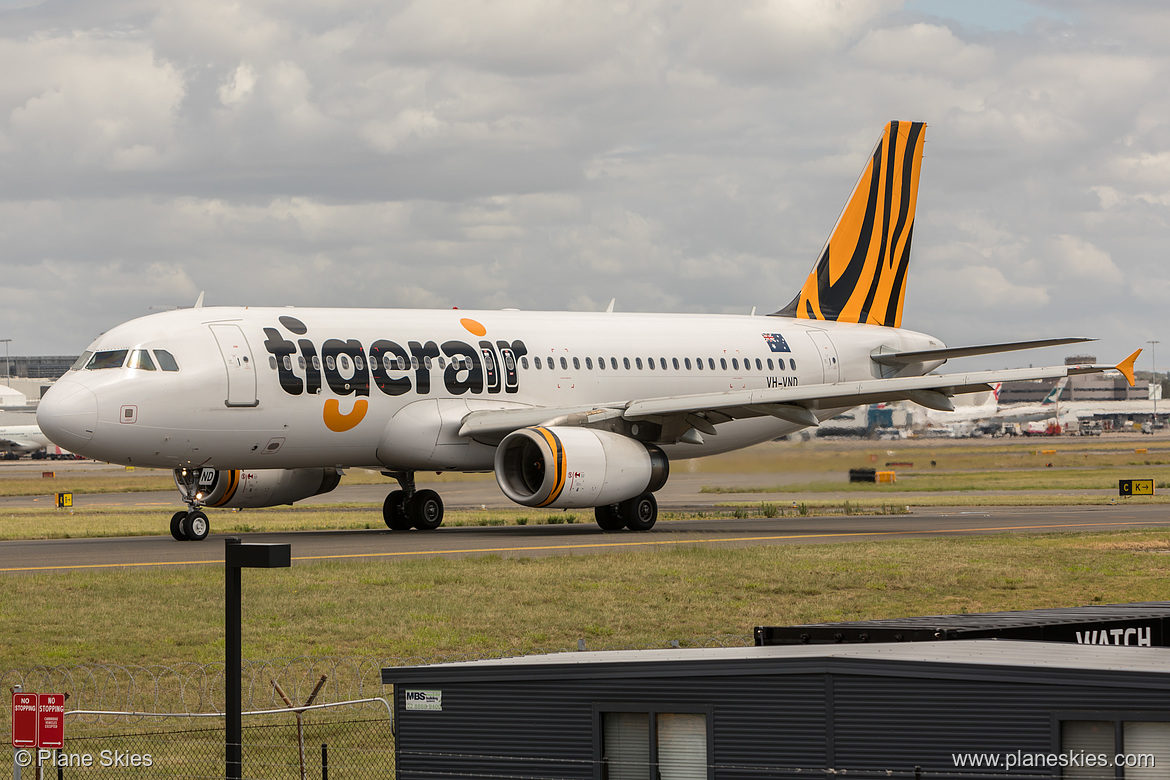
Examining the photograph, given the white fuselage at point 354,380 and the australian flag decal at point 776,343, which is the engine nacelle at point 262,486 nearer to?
the white fuselage at point 354,380

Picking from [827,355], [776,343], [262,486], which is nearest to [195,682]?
[262,486]

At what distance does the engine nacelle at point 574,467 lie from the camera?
28766mm

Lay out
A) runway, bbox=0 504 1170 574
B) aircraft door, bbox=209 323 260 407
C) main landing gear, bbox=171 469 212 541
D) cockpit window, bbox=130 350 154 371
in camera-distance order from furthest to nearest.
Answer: main landing gear, bbox=171 469 212 541 < aircraft door, bbox=209 323 260 407 < cockpit window, bbox=130 350 154 371 < runway, bbox=0 504 1170 574

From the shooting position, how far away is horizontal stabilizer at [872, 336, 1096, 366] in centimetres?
3336

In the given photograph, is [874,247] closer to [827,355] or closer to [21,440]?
[827,355]

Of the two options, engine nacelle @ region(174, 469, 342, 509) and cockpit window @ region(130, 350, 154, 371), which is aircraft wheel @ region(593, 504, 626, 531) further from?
cockpit window @ region(130, 350, 154, 371)

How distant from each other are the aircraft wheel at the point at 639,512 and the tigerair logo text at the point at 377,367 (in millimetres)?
3723

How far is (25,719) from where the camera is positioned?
34.8ft

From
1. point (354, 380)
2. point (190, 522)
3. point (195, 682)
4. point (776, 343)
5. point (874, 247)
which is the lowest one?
point (195, 682)

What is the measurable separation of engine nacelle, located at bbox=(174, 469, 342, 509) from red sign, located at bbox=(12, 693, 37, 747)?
20278 millimetres

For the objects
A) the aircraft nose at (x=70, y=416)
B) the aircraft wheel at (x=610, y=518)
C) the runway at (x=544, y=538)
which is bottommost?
the runway at (x=544, y=538)

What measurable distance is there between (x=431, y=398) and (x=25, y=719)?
20641 mm

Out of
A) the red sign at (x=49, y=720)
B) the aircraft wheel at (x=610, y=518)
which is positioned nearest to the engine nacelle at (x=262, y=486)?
the aircraft wheel at (x=610, y=518)

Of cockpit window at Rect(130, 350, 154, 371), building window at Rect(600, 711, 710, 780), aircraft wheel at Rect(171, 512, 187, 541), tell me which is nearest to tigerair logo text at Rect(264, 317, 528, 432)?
cockpit window at Rect(130, 350, 154, 371)
